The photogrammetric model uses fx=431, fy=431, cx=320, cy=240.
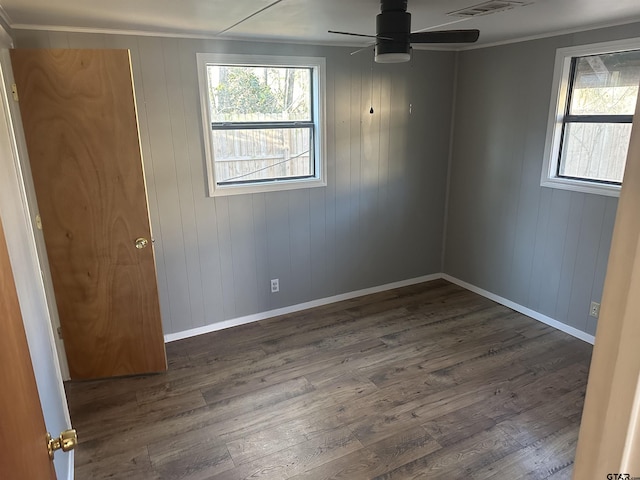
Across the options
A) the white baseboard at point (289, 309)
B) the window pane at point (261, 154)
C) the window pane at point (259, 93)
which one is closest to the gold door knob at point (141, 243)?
the window pane at point (261, 154)

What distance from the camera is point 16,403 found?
837mm

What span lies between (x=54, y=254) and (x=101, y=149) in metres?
0.74

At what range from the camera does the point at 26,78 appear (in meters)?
2.44

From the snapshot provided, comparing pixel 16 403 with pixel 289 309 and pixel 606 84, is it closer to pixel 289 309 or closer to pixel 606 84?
pixel 289 309

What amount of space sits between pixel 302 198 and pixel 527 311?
2269 mm

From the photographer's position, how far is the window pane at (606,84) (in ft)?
9.83

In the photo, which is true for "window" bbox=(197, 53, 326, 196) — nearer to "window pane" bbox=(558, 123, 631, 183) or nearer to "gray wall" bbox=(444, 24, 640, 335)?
"gray wall" bbox=(444, 24, 640, 335)

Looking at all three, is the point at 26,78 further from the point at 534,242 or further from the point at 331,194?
the point at 534,242

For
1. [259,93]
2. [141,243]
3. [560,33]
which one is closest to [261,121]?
[259,93]

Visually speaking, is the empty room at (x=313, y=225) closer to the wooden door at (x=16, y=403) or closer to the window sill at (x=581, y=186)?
the window sill at (x=581, y=186)

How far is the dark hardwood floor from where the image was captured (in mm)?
2283

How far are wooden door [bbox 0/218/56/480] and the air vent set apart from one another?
8.05ft

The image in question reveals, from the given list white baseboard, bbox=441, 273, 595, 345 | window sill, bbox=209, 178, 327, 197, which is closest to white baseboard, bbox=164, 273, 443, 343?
white baseboard, bbox=441, 273, 595, 345

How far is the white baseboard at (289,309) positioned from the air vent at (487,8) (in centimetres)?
262
